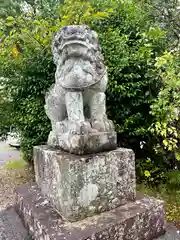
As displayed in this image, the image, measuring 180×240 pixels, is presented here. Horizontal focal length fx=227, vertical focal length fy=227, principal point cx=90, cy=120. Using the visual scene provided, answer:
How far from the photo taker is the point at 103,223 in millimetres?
1336

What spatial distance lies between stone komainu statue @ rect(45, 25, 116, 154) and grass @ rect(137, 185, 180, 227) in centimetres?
129

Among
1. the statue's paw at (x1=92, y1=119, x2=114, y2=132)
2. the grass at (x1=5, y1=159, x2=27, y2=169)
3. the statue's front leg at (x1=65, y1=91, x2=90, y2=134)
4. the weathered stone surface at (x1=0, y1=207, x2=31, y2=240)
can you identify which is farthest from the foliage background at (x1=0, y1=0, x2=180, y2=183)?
the grass at (x1=5, y1=159, x2=27, y2=169)

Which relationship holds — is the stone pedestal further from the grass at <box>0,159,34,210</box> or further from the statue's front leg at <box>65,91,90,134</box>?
the grass at <box>0,159,34,210</box>

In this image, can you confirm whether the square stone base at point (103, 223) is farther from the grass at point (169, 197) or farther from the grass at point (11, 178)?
the grass at point (11, 178)

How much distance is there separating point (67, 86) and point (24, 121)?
1923mm

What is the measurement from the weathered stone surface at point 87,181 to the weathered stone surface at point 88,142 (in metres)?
0.04

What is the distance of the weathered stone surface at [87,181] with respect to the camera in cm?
136

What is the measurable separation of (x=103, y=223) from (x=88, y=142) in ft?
1.59

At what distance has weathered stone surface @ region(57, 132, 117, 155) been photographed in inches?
55.1

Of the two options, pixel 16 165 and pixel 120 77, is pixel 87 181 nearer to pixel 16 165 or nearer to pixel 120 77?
pixel 120 77

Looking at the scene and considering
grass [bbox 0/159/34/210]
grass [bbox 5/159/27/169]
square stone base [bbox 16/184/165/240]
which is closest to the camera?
square stone base [bbox 16/184/165/240]

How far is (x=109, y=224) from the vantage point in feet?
4.32

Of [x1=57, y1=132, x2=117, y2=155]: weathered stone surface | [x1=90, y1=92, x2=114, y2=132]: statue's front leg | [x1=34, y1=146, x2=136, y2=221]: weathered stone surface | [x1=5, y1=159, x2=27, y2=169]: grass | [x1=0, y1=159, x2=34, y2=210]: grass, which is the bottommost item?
[x1=0, y1=159, x2=34, y2=210]: grass

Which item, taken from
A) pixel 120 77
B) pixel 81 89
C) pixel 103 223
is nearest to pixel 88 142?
pixel 81 89
